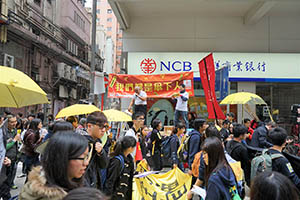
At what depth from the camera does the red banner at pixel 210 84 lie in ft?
24.5

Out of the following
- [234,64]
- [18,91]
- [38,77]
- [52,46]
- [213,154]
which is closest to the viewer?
[213,154]

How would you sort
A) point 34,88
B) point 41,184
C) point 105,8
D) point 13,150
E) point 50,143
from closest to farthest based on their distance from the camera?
1. point 41,184
2. point 50,143
3. point 34,88
4. point 13,150
5. point 105,8

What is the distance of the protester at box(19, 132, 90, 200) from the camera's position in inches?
65.7

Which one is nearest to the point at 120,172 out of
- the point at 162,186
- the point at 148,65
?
the point at 162,186

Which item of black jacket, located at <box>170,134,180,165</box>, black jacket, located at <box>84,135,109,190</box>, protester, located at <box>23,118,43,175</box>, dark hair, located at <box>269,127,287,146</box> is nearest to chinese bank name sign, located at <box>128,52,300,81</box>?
black jacket, located at <box>170,134,180,165</box>

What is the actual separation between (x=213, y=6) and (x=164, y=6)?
8.23 ft

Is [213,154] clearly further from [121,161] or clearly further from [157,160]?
[157,160]

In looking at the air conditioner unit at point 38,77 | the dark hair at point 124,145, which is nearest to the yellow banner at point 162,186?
the dark hair at point 124,145

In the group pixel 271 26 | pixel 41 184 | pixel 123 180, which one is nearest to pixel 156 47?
pixel 271 26

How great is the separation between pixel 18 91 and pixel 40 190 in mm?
2518

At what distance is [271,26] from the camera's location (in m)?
14.9

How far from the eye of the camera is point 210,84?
7.70 m

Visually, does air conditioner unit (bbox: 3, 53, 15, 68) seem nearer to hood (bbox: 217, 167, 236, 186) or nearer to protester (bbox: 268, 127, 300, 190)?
protester (bbox: 268, 127, 300, 190)

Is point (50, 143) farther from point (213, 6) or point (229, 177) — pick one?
point (213, 6)
